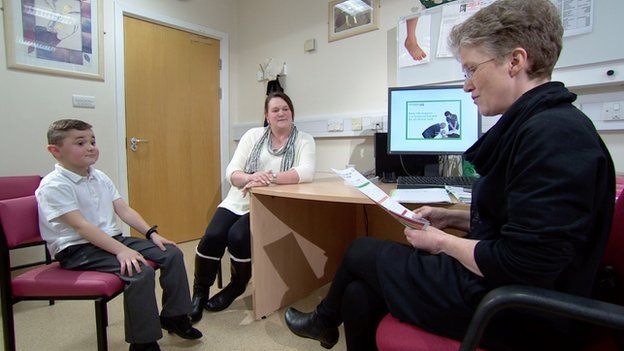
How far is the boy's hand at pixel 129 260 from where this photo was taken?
1.21 m

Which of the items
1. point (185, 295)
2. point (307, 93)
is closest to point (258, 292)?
point (185, 295)

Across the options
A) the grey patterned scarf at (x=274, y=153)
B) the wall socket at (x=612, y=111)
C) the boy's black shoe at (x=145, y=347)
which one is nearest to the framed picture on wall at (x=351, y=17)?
the grey patterned scarf at (x=274, y=153)

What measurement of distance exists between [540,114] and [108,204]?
1551 mm

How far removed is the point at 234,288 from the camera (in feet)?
5.84

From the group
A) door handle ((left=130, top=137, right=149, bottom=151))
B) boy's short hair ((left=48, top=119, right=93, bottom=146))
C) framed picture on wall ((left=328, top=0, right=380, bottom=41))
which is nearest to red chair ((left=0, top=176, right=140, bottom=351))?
boy's short hair ((left=48, top=119, right=93, bottom=146))

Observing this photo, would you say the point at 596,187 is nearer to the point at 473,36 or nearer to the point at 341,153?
the point at 473,36

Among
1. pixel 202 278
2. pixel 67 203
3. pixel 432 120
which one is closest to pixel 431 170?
pixel 432 120

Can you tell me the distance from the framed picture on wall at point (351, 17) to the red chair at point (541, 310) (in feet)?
6.06

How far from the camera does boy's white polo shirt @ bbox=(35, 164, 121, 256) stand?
4.03 ft

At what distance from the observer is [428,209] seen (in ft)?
3.40

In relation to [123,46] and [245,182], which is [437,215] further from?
[123,46]

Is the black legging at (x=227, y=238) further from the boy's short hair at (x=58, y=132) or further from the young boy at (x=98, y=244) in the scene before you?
the boy's short hair at (x=58, y=132)

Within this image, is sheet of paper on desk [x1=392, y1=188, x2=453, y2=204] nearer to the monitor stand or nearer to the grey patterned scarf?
the monitor stand

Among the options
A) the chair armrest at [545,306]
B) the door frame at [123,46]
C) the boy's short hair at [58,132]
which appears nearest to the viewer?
the chair armrest at [545,306]
